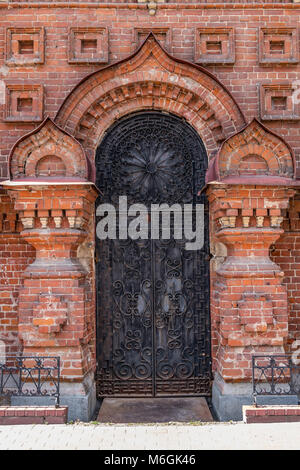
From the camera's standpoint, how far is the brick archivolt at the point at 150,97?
5504mm

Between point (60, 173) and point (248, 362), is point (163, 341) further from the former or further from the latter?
point (60, 173)

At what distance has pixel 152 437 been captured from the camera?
402 centimetres

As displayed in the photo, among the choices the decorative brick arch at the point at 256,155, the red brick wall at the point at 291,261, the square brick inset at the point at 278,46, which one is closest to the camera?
the decorative brick arch at the point at 256,155

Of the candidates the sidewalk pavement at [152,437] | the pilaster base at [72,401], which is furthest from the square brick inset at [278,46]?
the pilaster base at [72,401]

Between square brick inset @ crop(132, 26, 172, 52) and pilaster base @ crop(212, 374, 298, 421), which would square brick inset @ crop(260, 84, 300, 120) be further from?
pilaster base @ crop(212, 374, 298, 421)

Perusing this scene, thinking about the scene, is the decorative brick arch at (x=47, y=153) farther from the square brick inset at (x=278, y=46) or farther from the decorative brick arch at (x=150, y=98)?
the square brick inset at (x=278, y=46)

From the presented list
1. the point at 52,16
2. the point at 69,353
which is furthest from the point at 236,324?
the point at 52,16

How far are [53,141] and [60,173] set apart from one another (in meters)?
0.39

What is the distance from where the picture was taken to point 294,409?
14.0 ft

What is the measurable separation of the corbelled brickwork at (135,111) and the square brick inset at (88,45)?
0.02 m

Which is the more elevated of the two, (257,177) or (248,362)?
(257,177)

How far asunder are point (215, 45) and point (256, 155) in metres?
1.83

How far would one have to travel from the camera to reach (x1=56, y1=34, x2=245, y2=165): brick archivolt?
5504 mm

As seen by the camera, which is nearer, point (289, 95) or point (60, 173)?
point (60, 173)
